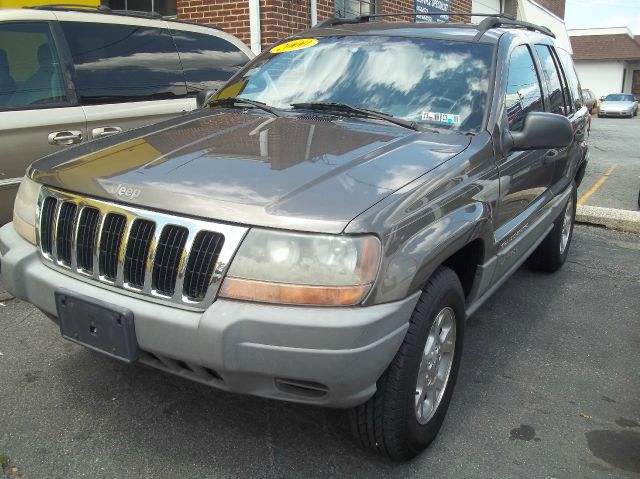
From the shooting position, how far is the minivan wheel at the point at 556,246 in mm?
4816

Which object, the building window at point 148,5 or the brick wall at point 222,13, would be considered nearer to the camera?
the brick wall at point 222,13

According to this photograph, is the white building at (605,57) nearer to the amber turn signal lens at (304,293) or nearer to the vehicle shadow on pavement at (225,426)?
the vehicle shadow on pavement at (225,426)

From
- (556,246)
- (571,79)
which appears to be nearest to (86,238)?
(556,246)

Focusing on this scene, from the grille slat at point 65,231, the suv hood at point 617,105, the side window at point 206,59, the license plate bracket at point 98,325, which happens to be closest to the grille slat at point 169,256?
the license plate bracket at point 98,325

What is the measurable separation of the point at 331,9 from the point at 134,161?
23.3ft

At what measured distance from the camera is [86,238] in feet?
8.03

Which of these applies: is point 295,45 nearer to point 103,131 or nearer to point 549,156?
point 103,131

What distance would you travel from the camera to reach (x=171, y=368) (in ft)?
7.61

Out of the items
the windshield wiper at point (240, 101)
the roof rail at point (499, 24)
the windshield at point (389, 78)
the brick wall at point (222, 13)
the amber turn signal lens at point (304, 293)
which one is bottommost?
the amber turn signal lens at point (304, 293)

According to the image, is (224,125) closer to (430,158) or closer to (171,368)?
(430,158)

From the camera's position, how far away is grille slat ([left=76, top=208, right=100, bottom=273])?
2.42m

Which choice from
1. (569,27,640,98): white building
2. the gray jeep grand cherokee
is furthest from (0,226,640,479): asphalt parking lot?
(569,27,640,98): white building

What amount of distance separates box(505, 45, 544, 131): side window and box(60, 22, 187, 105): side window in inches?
112

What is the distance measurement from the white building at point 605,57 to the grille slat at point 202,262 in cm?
4973
